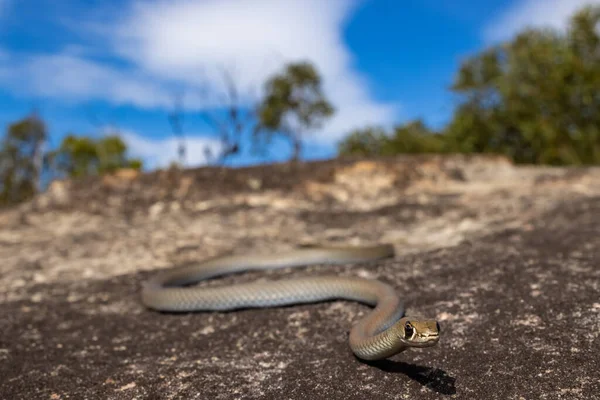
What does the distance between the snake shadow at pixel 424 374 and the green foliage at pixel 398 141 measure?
68.6 ft

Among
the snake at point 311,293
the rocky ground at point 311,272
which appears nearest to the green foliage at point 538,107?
the rocky ground at point 311,272

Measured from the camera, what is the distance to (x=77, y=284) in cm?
566

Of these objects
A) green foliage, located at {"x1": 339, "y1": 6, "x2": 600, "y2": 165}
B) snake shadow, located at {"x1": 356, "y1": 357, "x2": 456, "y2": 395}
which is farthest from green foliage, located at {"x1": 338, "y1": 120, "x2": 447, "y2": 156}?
snake shadow, located at {"x1": 356, "y1": 357, "x2": 456, "y2": 395}

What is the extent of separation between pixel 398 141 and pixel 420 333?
30508 mm

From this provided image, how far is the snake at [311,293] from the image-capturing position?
300 centimetres

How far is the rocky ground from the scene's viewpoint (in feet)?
10.1

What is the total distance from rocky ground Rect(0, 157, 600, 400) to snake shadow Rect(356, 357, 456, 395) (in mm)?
11

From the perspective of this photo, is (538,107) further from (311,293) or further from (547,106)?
(311,293)

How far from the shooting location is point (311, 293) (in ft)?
14.4

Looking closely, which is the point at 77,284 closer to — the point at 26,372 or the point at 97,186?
the point at 26,372

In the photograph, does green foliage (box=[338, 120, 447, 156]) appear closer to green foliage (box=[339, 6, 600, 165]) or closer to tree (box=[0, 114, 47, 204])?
green foliage (box=[339, 6, 600, 165])

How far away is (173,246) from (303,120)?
32.6 metres

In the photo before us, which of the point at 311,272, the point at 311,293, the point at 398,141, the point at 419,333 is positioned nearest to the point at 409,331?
the point at 419,333

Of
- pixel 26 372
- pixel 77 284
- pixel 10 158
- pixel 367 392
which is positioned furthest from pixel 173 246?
pixel 10 158
